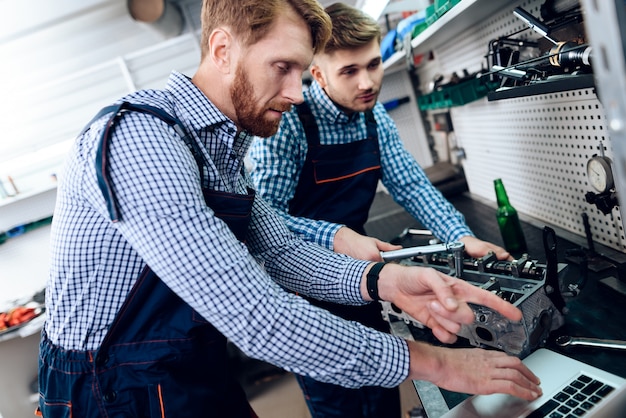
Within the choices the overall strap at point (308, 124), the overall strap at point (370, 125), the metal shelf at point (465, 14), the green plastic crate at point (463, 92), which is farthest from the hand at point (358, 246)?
the green plastic crate at point (463, 92)

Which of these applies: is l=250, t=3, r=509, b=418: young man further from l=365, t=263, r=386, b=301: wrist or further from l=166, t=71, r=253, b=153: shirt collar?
l=166, t=71, r=253, b=153: shirt collar

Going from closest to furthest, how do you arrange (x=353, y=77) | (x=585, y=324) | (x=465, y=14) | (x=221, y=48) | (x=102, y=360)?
(x=102, y=360) → (x=221, y=48) → (x=585, y=324) → (x=465, y=14) → (x=353, y=77)

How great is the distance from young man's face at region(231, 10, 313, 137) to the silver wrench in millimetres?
839

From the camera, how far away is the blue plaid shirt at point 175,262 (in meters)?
0.71

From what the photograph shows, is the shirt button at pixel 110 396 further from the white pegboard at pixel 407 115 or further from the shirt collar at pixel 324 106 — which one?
the white pegboard at pixel 407 115

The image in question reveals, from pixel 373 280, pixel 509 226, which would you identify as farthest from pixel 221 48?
pixel 509 226

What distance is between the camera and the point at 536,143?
1.77 m

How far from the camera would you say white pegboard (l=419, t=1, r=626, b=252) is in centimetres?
141

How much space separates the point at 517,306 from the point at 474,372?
226 millimetres

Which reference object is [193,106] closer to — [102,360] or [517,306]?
[102,360]

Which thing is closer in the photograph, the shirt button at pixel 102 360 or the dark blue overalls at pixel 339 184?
the shirt button at pixel 102 360

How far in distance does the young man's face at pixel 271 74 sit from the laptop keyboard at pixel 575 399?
0.83m

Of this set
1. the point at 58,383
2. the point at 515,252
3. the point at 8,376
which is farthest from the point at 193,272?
the point at 8,376

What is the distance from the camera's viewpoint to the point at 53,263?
886mm
